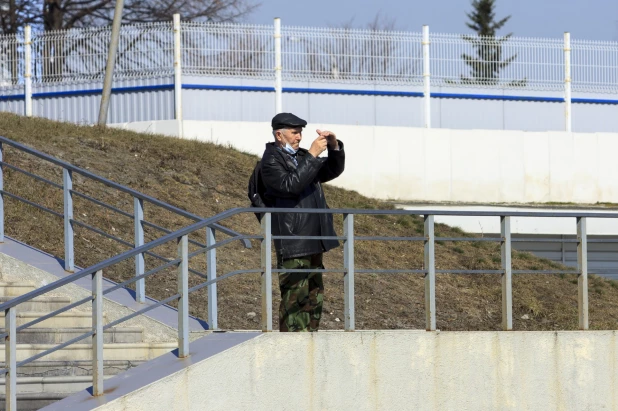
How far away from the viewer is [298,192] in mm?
7680

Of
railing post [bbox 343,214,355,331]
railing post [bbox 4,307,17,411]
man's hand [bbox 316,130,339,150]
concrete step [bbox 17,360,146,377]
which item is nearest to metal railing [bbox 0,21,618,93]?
concrete step [bbox 17,360,146,377]

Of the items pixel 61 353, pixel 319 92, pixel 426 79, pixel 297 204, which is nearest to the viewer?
pixel 297 204

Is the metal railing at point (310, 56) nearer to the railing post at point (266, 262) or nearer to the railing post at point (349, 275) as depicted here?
the railing post at point (349, 275)

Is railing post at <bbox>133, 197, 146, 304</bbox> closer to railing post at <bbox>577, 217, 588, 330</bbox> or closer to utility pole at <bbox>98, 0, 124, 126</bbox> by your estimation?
railing post at <bbox>577, 217, 588, 330</bbox>

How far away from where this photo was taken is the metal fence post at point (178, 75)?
61.3 ft

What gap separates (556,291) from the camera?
15125 mm

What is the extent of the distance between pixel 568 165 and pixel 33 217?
34.0 feet

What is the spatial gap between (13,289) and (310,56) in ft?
35.4

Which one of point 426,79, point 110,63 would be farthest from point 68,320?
point 426,79

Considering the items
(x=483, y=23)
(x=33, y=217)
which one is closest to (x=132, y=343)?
(x=33, y=217)

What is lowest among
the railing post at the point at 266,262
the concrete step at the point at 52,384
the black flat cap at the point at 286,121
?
the concrete step at the point at 52,384

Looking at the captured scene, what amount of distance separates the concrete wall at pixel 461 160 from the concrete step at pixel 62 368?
10.5 m

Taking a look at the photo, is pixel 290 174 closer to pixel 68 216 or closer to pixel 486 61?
pixel 68 216

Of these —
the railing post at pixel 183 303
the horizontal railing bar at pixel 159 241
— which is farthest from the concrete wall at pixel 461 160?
the railing post at pixel 183 303
